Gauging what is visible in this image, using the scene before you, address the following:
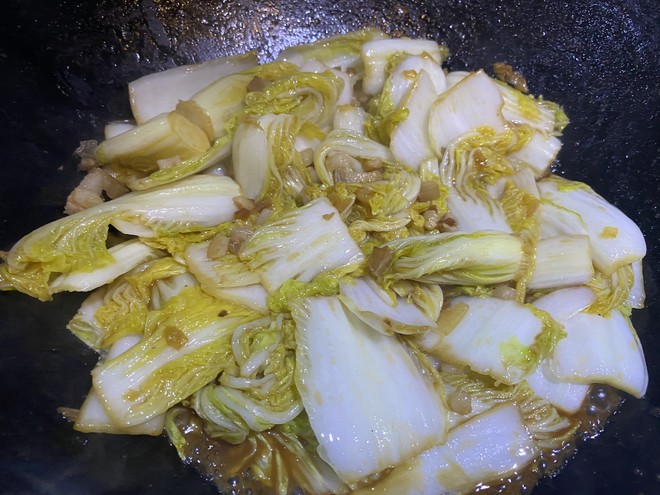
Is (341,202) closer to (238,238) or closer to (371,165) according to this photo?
(371,165)

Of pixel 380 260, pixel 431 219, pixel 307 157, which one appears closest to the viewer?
pixel 380 260

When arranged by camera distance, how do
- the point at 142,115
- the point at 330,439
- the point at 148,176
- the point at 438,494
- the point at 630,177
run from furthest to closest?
the point at 630,177, the point at 142,115, the point at 148,176, the point at 438,494, the point at 330,439

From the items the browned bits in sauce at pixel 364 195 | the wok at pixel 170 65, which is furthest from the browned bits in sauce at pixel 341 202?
the wok at pixel 170 65

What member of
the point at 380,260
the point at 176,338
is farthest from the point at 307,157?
the point at 176,338

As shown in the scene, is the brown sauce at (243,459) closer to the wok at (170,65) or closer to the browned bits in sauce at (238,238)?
the wok at (170,65)

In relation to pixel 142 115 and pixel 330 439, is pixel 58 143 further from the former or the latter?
pixel 330 439

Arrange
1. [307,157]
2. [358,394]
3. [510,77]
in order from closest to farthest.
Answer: [358,394] < [307,157] < [510,77]

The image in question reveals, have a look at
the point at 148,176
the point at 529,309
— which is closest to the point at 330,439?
the point at 529,309
